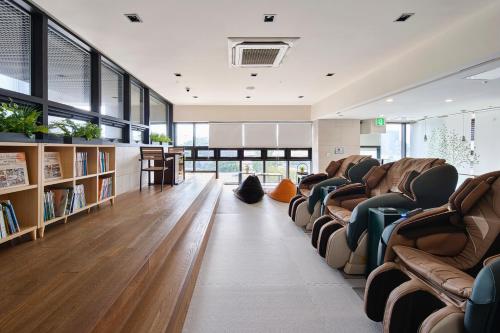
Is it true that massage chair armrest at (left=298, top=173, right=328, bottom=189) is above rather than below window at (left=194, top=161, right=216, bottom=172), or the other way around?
below

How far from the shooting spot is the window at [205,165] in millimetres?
9938

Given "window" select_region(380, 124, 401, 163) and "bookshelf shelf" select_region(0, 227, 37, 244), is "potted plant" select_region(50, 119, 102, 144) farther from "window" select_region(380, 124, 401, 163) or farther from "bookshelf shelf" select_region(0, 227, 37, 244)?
"window" select_region(380, 124, 401, 163)

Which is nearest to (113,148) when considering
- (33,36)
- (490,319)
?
(33,36)

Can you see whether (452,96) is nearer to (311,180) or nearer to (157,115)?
(311,180)

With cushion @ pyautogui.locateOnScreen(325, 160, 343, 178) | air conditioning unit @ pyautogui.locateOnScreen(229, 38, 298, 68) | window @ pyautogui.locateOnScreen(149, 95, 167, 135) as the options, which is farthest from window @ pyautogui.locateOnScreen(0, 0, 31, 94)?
cushion @ pyautogui.locateOnScreen(325, 160, 343, 178)

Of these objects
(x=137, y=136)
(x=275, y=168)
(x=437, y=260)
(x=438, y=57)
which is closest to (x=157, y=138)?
(x=137, y=136)

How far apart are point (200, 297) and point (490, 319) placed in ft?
6.47

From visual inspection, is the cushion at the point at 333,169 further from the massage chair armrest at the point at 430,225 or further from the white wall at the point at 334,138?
the white wall at the point at 334,138

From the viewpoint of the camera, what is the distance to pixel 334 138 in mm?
9344

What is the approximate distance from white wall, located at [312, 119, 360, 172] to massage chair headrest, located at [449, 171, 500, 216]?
722 cm

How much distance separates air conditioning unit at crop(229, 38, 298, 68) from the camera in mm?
3926

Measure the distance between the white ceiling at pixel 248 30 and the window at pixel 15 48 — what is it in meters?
0.29

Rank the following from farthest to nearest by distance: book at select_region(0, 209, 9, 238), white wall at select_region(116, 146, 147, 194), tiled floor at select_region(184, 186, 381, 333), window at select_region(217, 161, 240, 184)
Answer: window at select_region(217, 161, 240, 184) < white wall at select_region(116, 146, 147, 194) < book at select_region(0, 209, 9, 238) < tiled floor at select_region(184, 186, 381, 333)

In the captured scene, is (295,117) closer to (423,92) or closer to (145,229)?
(423,92)
